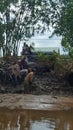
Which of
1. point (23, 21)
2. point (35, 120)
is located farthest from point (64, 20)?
point (35, 120)

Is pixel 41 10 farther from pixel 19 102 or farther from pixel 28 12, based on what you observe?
pixel 19 102

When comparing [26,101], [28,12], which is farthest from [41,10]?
[26,101]

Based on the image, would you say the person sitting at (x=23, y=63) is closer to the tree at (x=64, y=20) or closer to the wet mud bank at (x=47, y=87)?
the wet mud bank at (x=47, y=87)

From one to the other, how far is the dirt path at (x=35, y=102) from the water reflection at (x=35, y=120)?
734mm

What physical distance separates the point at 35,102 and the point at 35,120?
3.39 m

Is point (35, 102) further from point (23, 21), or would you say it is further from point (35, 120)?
point (23, 21)

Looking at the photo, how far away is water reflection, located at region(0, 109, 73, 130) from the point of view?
11.6 meters

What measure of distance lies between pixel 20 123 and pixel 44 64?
10855mm

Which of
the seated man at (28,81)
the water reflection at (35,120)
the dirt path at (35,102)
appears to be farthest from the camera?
the seated man at (28,81)

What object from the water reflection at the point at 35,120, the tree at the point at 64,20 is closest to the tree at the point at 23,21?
the tree at the point at 64,20

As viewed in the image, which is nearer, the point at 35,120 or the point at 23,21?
the point at 35,120

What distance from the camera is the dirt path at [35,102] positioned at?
15.8 metres

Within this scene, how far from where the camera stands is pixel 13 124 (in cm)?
1196

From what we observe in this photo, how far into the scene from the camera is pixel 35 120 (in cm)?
1301
